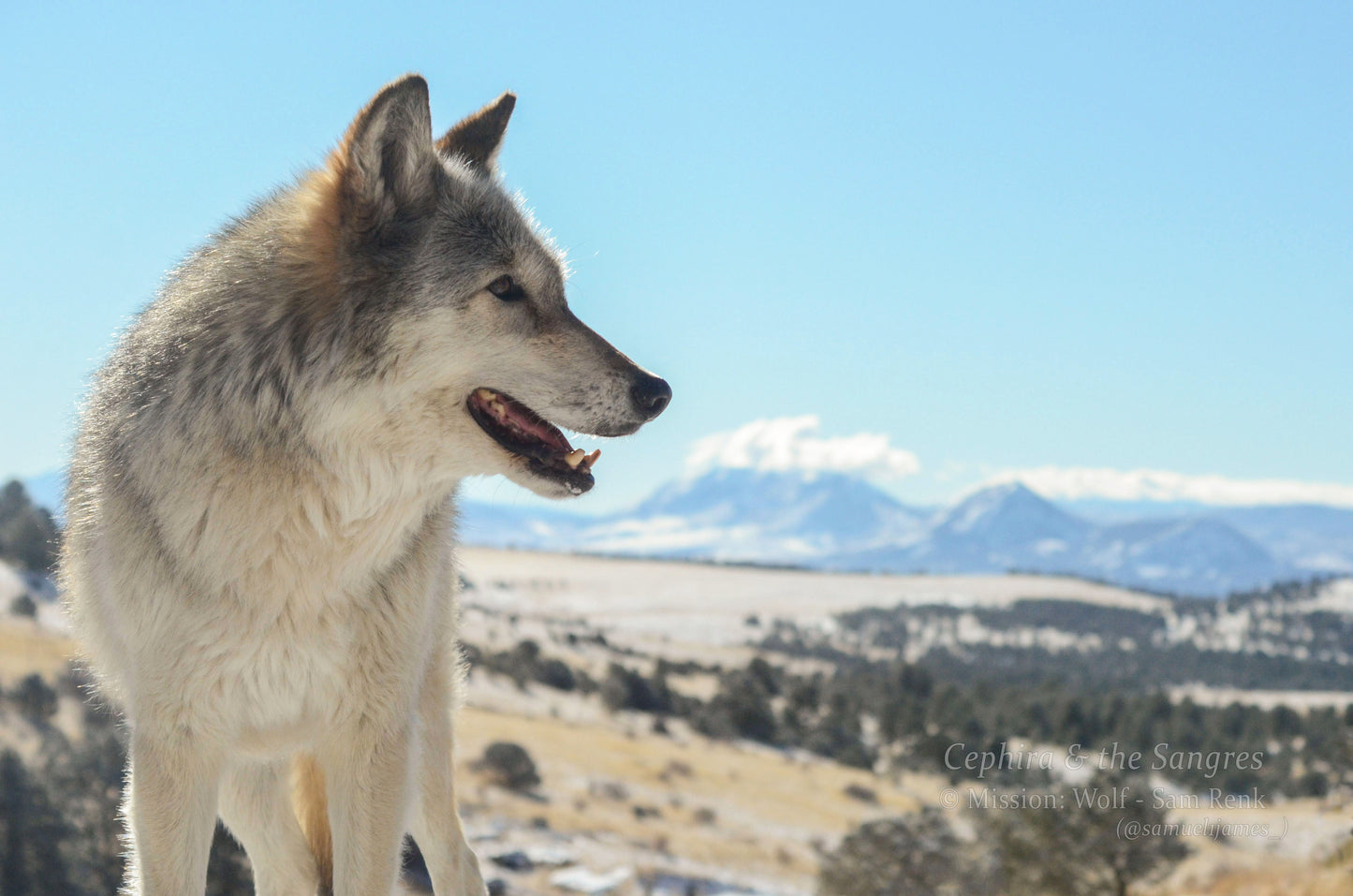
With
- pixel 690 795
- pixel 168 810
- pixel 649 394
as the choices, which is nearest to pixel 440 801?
pixel 168 810

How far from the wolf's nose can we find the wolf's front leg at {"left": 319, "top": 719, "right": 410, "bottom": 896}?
1619mm

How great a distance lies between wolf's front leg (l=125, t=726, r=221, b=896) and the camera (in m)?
4.20

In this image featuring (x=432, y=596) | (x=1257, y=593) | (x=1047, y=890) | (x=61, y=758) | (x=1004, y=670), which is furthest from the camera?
(x=1257, y=593)

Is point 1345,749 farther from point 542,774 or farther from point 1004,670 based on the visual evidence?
point 1004,670

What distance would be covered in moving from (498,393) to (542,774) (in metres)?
30.8

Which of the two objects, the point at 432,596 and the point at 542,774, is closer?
the point at 432,596

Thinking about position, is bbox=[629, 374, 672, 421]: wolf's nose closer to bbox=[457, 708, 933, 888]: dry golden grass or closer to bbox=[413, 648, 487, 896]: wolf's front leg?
bbox=[413, 648, 487, 896]: wolf's front leg

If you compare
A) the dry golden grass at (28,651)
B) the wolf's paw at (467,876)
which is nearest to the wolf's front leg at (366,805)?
the wolf's paw at (467,876)

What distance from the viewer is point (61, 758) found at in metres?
20.5

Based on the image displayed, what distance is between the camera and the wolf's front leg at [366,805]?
14.4 ft

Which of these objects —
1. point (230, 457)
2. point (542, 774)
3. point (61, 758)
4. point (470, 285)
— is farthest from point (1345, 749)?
point (542, 774)

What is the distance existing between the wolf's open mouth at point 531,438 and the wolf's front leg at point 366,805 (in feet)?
4.04

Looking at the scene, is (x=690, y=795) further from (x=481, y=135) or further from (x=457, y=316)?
(x=457, y=316)

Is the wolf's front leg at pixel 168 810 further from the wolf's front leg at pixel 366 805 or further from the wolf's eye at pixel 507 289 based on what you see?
the wolf's eye at pixel 507 289
